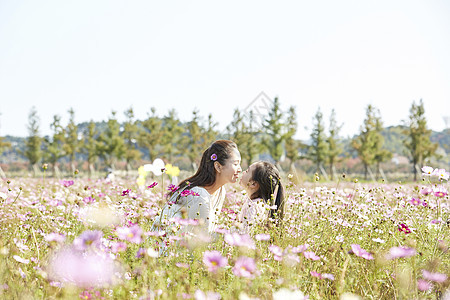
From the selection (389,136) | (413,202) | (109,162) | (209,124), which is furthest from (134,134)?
(389,136)

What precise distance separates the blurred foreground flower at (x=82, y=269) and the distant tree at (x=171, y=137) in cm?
2794

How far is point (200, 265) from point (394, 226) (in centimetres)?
148

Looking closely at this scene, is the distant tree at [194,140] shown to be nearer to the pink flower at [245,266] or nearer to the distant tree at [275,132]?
the distant tree at [275,132]

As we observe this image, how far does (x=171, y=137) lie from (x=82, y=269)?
30.9m

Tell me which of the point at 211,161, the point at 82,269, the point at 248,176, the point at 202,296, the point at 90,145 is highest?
the point at 90,145

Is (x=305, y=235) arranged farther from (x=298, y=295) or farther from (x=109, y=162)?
(x=109, y=162)

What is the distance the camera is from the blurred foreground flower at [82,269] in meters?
1.18

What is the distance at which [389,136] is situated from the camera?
117562 mm

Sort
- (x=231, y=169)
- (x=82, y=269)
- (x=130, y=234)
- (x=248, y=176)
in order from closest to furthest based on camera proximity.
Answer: (x=82, y=269), (x=130, y=234), (x=231, y=169), (x=248, y=176)

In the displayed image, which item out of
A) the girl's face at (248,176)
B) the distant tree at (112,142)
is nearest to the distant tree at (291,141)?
the distant tree at (112,142)

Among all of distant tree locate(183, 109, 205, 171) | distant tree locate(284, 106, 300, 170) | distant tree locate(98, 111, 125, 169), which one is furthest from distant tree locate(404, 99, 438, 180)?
distant tree locate(98, 111, 125, 169)

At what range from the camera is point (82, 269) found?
3.84ft

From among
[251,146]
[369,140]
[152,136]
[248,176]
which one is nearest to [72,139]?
[152,136]

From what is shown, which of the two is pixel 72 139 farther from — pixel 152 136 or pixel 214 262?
pixel 214 262
